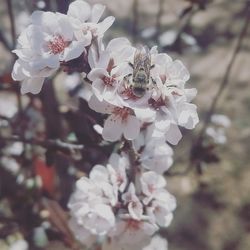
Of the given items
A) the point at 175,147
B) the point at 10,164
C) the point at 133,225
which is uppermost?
the point at 133,225

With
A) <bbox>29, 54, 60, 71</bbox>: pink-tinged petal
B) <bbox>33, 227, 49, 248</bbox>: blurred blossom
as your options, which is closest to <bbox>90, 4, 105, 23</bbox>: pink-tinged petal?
<bbox>29, 54, 60, 71</bbox>: pink-tinged petal

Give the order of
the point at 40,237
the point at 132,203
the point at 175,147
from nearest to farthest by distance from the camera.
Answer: the point at 132,203
the point at 40,237
the point at 175,147

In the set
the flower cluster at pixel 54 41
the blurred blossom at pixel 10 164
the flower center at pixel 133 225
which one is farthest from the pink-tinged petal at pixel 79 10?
the blurred blossom at pixel 10 164

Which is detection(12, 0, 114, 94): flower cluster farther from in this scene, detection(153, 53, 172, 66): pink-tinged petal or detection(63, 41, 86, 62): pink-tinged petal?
detection(153, 53, 172, 66): pink-tinged petal

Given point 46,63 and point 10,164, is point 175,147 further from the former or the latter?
point 46,63

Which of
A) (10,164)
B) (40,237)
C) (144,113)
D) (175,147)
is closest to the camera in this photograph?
(144,113)

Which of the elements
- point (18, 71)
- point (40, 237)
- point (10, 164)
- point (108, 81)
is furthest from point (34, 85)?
point (10, 164)
